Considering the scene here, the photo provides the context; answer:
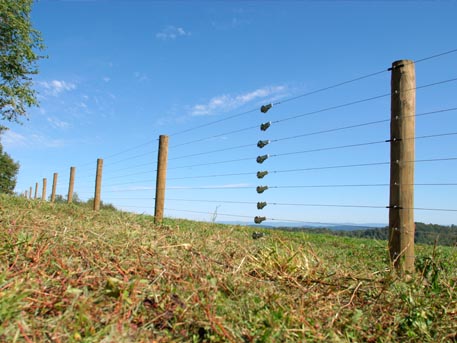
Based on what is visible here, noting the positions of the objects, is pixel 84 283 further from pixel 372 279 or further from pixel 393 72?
pixel 393 72

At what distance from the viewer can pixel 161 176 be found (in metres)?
7.35

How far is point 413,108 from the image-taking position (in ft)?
12.0

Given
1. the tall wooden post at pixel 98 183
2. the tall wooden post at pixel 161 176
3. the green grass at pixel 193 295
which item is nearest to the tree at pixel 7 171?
the tall wooden post at pixel 98 183

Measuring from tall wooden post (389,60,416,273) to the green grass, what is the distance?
81 cm

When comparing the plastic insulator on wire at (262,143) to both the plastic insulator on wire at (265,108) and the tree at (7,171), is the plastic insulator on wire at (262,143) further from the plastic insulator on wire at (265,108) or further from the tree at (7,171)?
the tree at (7,171)

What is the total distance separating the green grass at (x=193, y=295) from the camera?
1.44 metres

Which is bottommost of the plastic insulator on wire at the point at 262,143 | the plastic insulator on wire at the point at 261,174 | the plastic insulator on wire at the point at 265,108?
the plastic insulator on wire at the point at 261,174

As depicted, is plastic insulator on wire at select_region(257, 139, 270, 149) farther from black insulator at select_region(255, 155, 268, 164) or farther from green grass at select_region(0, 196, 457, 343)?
green grass at select_region(0, 196, 457, 343)

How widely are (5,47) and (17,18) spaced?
168 cm

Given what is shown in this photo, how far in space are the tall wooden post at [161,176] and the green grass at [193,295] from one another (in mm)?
4635

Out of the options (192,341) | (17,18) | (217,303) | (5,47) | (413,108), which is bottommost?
(192,341)

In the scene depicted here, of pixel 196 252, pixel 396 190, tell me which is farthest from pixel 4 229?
pixel 396 190

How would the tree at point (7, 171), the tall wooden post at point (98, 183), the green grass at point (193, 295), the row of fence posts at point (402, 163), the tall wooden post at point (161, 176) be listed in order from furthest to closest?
1. the tree at point (7, 171)
2. the tall wooden post at point (98, 183)
3. the tall wooden post at point (161, 176)
4. the row of fence posts at point (402, 163)
5. the green grass at point (193, 295)

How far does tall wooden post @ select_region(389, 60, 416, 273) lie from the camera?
3.45 m
